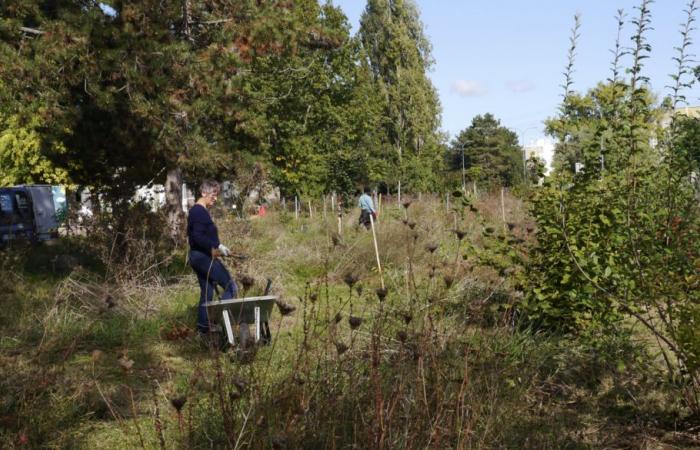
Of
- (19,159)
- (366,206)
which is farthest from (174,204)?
(19,159)

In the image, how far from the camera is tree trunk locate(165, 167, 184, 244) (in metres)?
12.1

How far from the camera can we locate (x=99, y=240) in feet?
35.4

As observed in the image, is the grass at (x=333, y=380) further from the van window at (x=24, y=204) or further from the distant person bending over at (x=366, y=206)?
the van window at (x=24, y=204)

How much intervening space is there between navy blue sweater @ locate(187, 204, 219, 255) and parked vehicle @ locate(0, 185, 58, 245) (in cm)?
1250

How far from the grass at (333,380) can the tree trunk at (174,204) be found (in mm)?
2730

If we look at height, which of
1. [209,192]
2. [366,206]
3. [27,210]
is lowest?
[27,210]

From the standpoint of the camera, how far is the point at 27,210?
23062 millimetres

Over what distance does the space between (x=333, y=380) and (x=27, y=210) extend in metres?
22.3

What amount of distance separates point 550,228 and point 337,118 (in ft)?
99.4

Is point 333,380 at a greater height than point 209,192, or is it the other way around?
point 209,192

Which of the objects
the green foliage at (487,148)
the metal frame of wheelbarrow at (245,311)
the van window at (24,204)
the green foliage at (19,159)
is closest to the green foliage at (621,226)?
the metal frame of wheelbarrow at (245,311)

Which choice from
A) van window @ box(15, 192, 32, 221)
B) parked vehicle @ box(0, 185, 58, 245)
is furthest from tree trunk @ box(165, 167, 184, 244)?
van window @ box(15, 192, 32, 221)

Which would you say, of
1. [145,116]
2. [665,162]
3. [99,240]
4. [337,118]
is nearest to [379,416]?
[665,162]

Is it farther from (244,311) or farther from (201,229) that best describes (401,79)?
(244,311)
